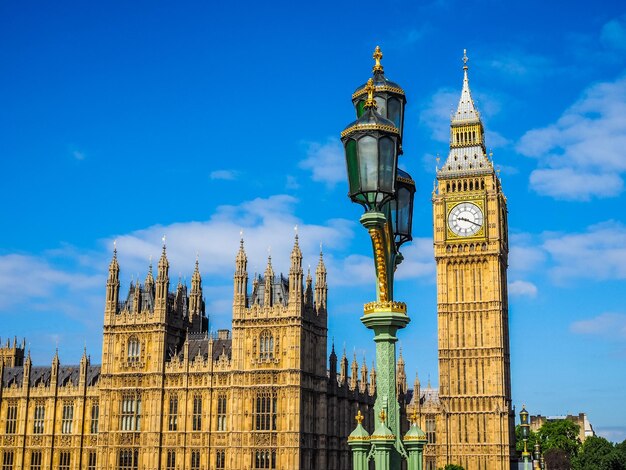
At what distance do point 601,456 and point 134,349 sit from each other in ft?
145

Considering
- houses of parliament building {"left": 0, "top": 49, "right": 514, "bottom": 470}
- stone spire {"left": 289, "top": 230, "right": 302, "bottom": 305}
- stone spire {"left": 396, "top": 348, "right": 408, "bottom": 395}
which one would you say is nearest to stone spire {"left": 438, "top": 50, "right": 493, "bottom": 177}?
stone spire {"left": 396, "top": 348, "right": 408, "bottom": 395}

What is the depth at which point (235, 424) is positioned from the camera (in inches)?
2623

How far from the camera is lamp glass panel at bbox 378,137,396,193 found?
15.3m

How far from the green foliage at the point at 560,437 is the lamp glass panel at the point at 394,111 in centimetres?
10053

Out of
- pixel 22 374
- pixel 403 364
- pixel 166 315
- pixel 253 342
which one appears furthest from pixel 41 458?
pixel 403 364

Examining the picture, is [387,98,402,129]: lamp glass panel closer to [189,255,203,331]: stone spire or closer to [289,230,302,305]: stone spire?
[289,230,302,305]: stone spire

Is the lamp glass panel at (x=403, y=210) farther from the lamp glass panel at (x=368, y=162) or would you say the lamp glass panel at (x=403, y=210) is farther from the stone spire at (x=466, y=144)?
the stone spire at (x=466, y=144)

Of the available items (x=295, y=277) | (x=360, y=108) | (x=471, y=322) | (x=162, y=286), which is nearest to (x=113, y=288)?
(x=162, y=286)

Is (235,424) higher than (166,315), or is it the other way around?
(166,315)

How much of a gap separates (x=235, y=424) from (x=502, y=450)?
36.6m

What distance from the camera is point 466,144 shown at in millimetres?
102688

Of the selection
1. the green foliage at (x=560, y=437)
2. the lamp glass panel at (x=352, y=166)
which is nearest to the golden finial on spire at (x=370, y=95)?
the lamp glass panel at (x=352, y=166)

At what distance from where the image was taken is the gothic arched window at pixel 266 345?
66.8 meters

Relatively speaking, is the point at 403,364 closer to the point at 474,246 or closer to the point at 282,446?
Result: the point at 474,246
